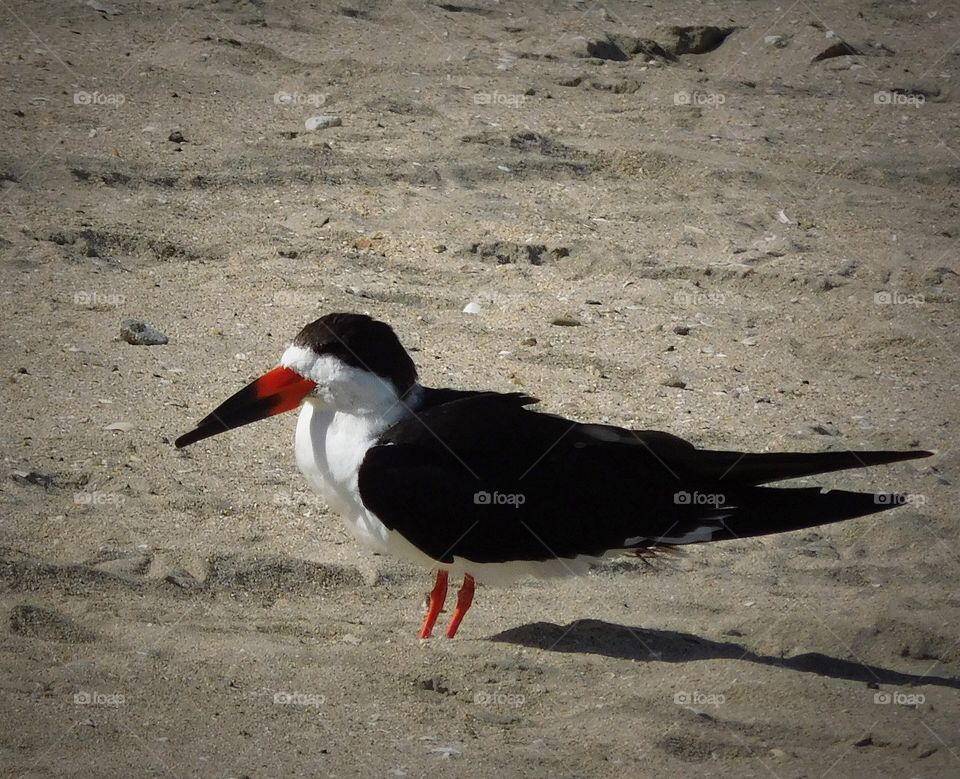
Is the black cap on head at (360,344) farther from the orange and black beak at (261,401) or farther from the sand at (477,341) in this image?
the sand at (477,341)

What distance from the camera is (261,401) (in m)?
4.64

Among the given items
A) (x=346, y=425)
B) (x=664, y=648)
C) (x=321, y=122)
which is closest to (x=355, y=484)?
(x=346, y=425)

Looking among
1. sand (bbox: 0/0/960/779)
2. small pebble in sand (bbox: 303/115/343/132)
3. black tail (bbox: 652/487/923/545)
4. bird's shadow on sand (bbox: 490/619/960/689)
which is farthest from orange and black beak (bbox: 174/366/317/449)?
small pebble in sand (bbox: 303/115/343/132)

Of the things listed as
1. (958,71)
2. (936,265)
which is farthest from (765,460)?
(958,71)

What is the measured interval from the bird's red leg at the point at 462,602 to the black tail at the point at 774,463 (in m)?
0.92

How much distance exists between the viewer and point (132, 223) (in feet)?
23.3

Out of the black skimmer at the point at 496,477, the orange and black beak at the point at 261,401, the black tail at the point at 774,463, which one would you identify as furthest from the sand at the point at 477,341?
the black tail at the point at 774,463

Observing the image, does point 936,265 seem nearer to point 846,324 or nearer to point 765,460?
point 846,324

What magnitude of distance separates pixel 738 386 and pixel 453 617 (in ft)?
7.70

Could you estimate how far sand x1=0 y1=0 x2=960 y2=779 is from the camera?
4.06 metres

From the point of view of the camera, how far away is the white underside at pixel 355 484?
14.9ft

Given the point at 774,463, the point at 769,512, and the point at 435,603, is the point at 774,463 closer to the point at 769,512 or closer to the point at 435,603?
the point at 769,512

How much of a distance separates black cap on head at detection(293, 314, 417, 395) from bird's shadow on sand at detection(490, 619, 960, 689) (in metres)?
1.02

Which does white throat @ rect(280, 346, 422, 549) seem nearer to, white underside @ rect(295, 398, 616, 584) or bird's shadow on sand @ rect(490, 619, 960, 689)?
white underside @ rect(295, 398, 616, 584)
